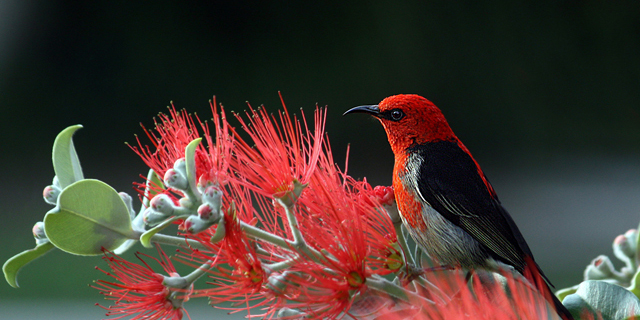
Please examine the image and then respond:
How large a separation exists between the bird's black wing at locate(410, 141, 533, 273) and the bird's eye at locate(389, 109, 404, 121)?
4 centimetres

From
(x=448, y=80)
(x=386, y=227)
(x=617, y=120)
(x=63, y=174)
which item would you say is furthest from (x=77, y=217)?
(x=617, y=120)

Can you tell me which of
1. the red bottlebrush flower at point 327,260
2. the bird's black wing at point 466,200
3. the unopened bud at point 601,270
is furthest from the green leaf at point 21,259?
the unopened bud at point 601,270

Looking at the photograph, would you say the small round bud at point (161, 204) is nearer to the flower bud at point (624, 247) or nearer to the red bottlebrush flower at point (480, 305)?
the red bottlebrush flower at point (480, 305)

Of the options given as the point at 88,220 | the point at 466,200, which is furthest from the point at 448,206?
the point at 88,220

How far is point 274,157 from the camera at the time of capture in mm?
319

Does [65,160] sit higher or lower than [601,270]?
higher

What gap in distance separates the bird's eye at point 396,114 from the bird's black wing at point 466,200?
4 cm

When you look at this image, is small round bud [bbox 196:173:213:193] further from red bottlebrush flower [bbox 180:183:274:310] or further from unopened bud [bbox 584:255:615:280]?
unopened bud [bbox 584:255:615:280]

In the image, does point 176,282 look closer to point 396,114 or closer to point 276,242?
point 276,242

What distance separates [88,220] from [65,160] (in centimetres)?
6

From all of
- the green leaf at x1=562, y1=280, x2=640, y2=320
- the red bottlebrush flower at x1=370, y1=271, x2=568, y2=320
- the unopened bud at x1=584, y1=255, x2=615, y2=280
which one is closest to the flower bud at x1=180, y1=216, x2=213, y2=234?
the red bottlebrush flower at x1=370, y1=271, x2=568, y2=320

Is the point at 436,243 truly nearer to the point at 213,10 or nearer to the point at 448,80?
the point at 448,80

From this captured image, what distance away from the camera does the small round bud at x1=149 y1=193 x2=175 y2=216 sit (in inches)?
10.2

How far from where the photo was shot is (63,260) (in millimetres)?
1924
